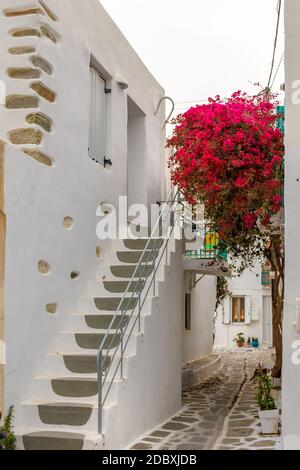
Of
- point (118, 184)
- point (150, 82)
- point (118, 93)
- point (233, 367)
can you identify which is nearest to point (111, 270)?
point (118, 184)

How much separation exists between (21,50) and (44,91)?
1.90ft

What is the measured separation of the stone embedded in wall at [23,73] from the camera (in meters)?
7.09

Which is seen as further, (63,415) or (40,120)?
(40,120)

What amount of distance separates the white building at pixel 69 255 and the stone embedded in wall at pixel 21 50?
13 mm

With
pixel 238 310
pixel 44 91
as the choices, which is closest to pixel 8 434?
pixel 44 91

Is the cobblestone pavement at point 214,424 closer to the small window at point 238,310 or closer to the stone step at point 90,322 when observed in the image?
the stone step at point 90,322

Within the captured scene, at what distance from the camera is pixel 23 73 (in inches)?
281

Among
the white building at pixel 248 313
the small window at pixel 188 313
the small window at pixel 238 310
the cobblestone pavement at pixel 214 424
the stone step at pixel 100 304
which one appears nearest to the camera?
the cobblestone pavement at pixel 214 424

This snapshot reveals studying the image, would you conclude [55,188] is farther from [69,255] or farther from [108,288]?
[108,288]

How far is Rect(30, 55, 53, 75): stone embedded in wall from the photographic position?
7.11 m

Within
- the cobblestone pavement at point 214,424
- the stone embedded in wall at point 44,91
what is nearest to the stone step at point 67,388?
the cobblestone pavement at point 214,424

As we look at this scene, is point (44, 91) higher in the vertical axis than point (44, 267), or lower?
higher

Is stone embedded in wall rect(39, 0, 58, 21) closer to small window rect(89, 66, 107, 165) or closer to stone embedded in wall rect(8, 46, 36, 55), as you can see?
stone embedded in wall rect(8, 46, 36, 55)

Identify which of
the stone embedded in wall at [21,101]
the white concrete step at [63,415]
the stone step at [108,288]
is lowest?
the white concrete step at [63,415]
